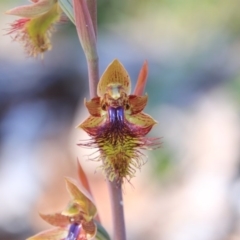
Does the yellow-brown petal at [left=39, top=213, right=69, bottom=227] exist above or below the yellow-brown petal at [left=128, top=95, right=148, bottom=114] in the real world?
below

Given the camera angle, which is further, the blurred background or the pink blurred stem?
the blurred background

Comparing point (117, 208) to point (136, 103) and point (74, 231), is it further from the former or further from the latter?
point (136, 103)

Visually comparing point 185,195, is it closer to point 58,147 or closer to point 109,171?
point 58,147

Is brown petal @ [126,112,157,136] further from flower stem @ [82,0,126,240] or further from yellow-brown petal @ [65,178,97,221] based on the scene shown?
yellow-brown petal @ [65,178,97,221]

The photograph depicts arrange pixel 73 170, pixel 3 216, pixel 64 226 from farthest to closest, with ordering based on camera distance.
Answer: pixel 73 170 → pixel 3 216 → pixel 64 226

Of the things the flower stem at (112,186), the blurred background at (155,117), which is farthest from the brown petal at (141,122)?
the blurred background at (155,117)

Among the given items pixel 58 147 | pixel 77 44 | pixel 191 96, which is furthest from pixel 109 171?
pixel 77 44

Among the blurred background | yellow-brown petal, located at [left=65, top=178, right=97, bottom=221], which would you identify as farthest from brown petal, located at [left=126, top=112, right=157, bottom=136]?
Result: the blurred background

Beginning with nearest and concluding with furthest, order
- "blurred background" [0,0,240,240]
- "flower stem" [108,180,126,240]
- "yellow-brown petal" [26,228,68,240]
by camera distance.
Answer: "flower stem" [108,180,126,240] → "yellow-brown petal" [26,228,68,240] → "blurred background" [0,0,240,240]
